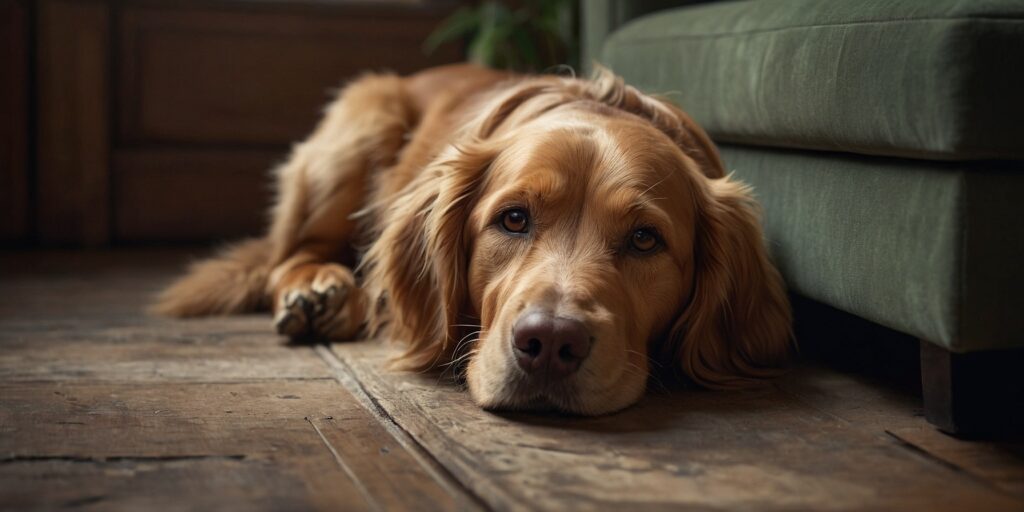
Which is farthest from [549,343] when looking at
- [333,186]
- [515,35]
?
[515,35]

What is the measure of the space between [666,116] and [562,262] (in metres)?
0.76

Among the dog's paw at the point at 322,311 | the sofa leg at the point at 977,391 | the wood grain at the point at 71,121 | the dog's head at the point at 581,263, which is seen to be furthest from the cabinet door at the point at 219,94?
the sofa leg at the point at 977,391

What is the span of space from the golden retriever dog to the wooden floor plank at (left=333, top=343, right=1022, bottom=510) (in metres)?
0.10

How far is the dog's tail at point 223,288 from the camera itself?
11.3 ft

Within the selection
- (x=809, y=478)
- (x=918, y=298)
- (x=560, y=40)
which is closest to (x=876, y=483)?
(x=809, y=478)

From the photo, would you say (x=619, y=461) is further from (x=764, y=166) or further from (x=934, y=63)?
(x=764, y=166)

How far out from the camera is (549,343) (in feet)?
6.73

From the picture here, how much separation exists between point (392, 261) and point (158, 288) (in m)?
1.51

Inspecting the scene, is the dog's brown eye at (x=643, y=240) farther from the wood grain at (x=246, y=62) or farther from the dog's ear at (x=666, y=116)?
the wood grain at (x=246, y=62)

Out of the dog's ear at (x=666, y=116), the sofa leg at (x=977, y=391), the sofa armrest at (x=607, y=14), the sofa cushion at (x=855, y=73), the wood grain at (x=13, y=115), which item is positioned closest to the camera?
the sofa cushion at (x=855, y=73)

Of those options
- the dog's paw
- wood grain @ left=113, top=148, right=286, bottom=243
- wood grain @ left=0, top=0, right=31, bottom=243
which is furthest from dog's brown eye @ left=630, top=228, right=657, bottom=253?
wood grain @ left=0, top=0, right=31, bottom=243

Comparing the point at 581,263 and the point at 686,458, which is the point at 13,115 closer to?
the point at 581,263

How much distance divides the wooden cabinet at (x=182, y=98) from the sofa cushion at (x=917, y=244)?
3.28m

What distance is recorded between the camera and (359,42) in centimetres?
542
